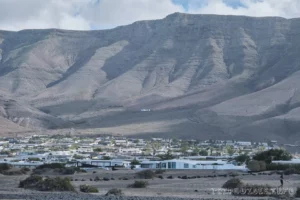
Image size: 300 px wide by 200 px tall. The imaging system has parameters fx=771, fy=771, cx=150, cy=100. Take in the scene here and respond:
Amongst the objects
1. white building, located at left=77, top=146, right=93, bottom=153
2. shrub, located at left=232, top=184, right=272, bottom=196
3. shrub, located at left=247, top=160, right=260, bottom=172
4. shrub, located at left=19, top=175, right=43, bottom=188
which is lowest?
shrub, located at left=232, top=184, right=272, bottom=196

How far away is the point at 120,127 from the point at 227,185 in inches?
4894

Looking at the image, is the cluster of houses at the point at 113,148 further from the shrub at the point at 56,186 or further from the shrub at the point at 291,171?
the shrub at the point at 56,186

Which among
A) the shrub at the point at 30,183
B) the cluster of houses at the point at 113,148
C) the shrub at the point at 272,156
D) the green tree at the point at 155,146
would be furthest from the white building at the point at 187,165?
the green tree at the point at 155,146

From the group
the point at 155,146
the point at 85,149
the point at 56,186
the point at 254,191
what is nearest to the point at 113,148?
the point at 85,149

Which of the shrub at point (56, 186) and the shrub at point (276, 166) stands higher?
the shrub at point (276, 166)

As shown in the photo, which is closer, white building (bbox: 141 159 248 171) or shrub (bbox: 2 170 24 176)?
shrub (bbox: 2 170 24 176)

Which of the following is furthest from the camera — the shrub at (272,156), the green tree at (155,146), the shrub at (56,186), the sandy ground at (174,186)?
the green tree at (155,146)

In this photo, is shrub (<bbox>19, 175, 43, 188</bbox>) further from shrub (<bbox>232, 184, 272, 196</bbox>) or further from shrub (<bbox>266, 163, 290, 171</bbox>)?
shrub (<bbox>266, 163, 290, 171</bbox>)

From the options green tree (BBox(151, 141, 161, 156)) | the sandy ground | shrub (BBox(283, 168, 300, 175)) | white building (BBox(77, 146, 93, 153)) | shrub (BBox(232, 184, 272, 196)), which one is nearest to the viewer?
shrub (BBox(232, 184, 272, 196))

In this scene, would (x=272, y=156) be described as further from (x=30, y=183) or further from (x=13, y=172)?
(x=30, y=183)

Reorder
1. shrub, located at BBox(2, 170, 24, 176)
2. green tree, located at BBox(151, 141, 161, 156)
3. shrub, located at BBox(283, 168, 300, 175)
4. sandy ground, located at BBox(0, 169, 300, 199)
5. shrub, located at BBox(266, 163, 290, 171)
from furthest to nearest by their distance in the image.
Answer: green tree, located at BBox(151, 141, 161, 156), shrub, located at BBox(266, 163, 290, 171), shrub, located at BBox(2, 170, 24, 176), shrub, located at BBox(283, 168, 300, 175), sandy ground, located at BBox(0, 169, 300, 199)

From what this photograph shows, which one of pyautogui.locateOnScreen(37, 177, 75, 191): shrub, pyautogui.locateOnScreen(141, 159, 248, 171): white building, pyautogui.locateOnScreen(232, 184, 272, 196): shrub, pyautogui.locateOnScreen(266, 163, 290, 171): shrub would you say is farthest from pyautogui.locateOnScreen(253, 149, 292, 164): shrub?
pyautogui.locateOnScreen(37, 177, 75, 191): shrub

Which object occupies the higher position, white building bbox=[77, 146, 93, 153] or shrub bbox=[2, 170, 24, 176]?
white building bbox=[77, 146, 93, 153]

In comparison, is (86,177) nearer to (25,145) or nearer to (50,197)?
(50,197)
